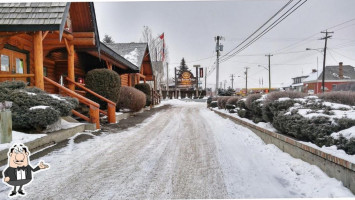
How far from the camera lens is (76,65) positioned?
441 inches

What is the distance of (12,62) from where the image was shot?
24.1ft

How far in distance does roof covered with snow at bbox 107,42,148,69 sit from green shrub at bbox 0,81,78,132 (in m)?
10.8

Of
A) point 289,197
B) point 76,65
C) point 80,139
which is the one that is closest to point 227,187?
point 289,197

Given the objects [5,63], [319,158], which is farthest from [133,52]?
[319,158]

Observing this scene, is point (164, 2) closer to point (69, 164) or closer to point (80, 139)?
point (69, 164)

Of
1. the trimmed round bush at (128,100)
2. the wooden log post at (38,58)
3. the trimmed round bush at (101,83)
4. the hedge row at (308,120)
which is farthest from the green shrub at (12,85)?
the trimmed round bush at (128,100)

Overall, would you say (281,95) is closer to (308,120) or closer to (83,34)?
(308,120)

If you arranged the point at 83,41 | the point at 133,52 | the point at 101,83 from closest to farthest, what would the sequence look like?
the point at 83,41 → the point at 101,83 → the point at 133,52

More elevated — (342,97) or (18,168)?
(342,97)

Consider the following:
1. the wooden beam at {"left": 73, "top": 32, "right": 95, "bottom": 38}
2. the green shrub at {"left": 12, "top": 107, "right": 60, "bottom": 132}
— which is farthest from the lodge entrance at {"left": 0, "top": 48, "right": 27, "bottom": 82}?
the green shrub at {"left": 12, "top": 107, "right": 60, "bottom": 132}

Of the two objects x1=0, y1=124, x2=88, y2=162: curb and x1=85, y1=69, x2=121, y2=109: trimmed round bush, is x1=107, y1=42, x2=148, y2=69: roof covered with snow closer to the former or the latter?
x1=85, y1=69, x2=121, y2=109: trimmed round bush

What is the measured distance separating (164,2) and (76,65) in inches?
362

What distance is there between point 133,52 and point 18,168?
16.1m

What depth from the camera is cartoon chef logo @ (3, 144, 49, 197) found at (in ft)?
6.56
